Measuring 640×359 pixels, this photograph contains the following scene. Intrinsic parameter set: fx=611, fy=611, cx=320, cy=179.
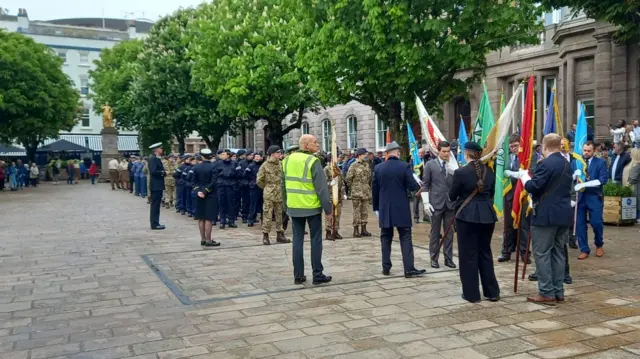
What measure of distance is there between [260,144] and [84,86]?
31298 millimetres

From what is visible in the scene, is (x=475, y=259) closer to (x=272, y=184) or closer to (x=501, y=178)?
(x=501, y=178)

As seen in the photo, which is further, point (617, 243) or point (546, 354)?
point (617, 243)

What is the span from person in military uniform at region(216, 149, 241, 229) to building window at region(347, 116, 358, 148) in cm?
2138

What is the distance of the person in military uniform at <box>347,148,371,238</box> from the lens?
1295 cm

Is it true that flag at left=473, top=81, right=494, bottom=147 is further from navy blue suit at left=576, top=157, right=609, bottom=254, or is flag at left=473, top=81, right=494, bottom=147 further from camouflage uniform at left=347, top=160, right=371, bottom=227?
camouflage uniform at left=347, top=160, right=371, bottom=227

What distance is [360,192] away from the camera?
1301cm

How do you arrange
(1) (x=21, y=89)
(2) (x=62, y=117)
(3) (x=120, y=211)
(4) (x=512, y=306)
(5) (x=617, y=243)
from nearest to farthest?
(4) (x=512, y=306) → (5) (x=617, y=243) → (3) (x=120, y=211) → (1) (x=21, y=89) → (2) (x=62, y=117)

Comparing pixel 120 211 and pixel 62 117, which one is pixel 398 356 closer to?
pixel 120 211

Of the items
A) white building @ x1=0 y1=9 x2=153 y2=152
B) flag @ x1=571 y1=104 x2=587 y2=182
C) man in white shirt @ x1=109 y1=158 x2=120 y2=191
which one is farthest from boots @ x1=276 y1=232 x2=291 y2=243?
→ white building @ x1=0 y1=9 x2=153 y2=152

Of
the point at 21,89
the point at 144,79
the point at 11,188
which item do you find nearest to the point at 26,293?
the point at 144,79

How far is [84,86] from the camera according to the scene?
69062mm

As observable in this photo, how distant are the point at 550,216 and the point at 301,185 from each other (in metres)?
3.16

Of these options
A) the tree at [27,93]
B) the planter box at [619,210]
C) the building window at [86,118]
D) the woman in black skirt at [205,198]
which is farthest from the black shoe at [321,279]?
the building window at [86,118]

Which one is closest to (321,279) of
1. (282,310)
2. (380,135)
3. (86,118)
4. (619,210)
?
(282,310)
